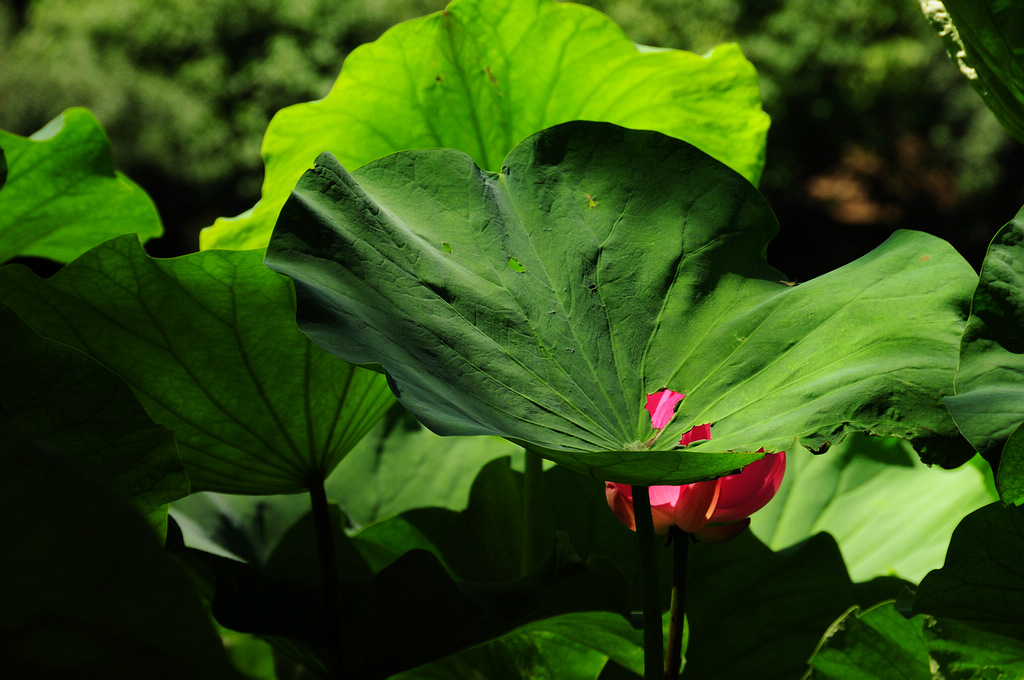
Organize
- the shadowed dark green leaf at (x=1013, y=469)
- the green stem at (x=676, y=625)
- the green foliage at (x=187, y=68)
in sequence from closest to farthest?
1. the shadowed dark green leaf at (x=1013, y=469)
2. the green stem at (x=676, y=625)
3. the green foliage at (x=187, y=68)

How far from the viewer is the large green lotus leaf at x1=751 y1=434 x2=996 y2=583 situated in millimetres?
581

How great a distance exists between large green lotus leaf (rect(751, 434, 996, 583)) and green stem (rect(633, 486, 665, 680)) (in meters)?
0.25

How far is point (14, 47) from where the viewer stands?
8273 millimetres

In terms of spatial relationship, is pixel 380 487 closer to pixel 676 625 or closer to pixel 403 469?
pixel 403 469

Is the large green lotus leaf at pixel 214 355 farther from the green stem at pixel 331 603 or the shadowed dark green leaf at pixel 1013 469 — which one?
the shadowed dark green leaf at pixel 1013 469

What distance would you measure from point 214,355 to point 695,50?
7701 mm

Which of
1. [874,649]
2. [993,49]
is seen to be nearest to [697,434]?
[874,649]

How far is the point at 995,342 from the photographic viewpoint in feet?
1.08

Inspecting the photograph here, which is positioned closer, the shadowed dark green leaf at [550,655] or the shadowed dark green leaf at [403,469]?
the shadowed dark green leaf at [550,655]

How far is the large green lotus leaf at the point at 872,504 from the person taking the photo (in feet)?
1.91

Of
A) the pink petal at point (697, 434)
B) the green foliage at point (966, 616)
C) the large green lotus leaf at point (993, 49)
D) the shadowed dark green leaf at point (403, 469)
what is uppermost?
the large green lotus leaf at point (993, 49)

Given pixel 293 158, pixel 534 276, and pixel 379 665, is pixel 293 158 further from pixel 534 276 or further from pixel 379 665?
pixel 379 665

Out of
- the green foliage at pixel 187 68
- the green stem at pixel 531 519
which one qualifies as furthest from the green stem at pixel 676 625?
the green foliage at pixel 187 68

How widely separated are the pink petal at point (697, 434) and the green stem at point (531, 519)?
0.13m
